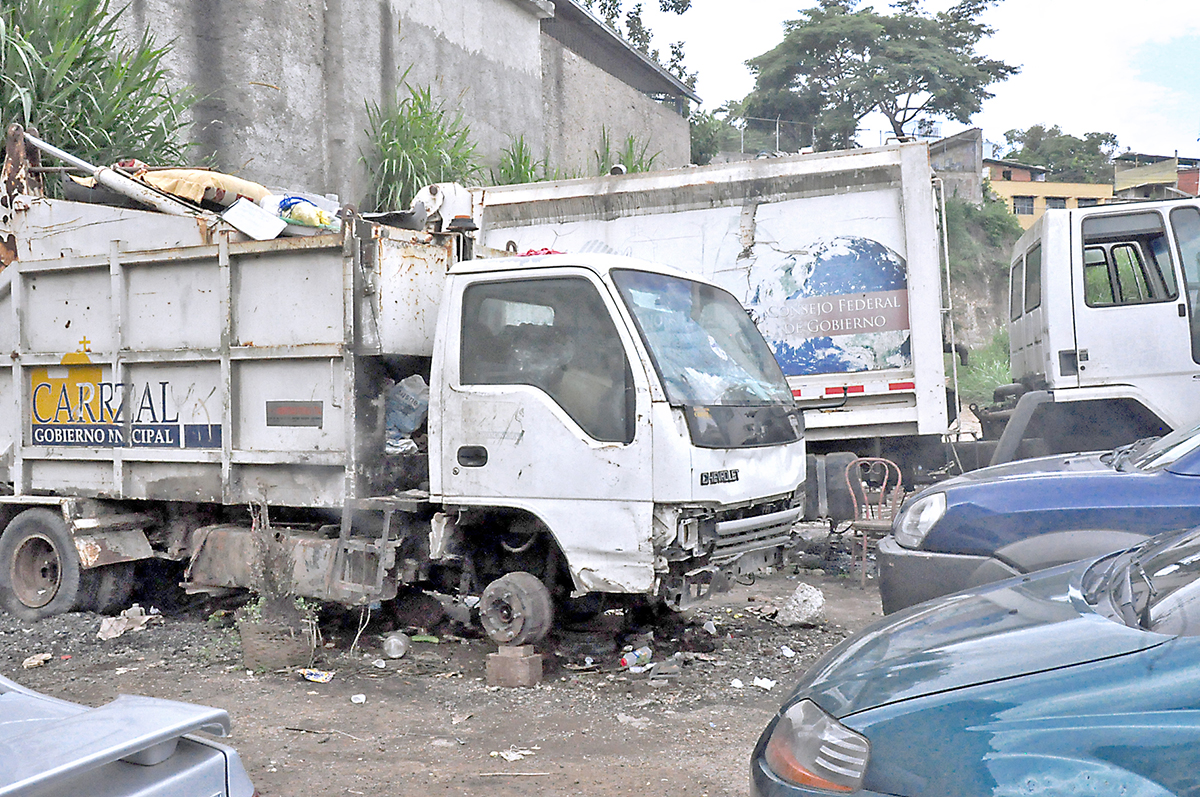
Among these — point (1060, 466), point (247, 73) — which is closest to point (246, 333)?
point (1060, 466)

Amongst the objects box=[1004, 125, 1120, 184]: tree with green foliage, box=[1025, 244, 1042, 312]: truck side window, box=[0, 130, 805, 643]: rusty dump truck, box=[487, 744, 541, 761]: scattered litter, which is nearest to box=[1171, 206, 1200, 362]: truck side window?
box=[1025, 244, 1042, 312]: truck side window

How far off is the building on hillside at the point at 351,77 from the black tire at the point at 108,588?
237 inches

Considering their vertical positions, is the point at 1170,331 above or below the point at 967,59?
below

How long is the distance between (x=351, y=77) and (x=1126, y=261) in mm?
9729

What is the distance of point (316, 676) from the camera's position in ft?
17.0

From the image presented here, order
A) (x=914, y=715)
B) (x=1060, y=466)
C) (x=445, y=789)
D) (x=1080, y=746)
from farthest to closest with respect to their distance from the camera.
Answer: (x=1060, y=466) → (x=445, y=789) → (x=914, y=715) → (x=1080, y=746)

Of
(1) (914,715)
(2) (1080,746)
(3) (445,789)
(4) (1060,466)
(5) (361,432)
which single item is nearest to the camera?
(2) (1080,746)

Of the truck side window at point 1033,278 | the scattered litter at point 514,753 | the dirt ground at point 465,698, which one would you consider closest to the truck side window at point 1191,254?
the truck side window at point 1033,278

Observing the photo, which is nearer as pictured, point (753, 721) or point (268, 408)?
point (753, 721)

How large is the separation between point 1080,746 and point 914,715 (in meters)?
0.33

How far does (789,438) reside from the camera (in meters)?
5.49

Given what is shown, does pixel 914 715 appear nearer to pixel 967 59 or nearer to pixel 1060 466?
pixel 1060 466

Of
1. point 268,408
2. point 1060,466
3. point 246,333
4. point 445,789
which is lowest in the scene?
point 445,789

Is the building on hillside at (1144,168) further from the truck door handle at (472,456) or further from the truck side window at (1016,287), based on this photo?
the truck door handle at (472,456)
